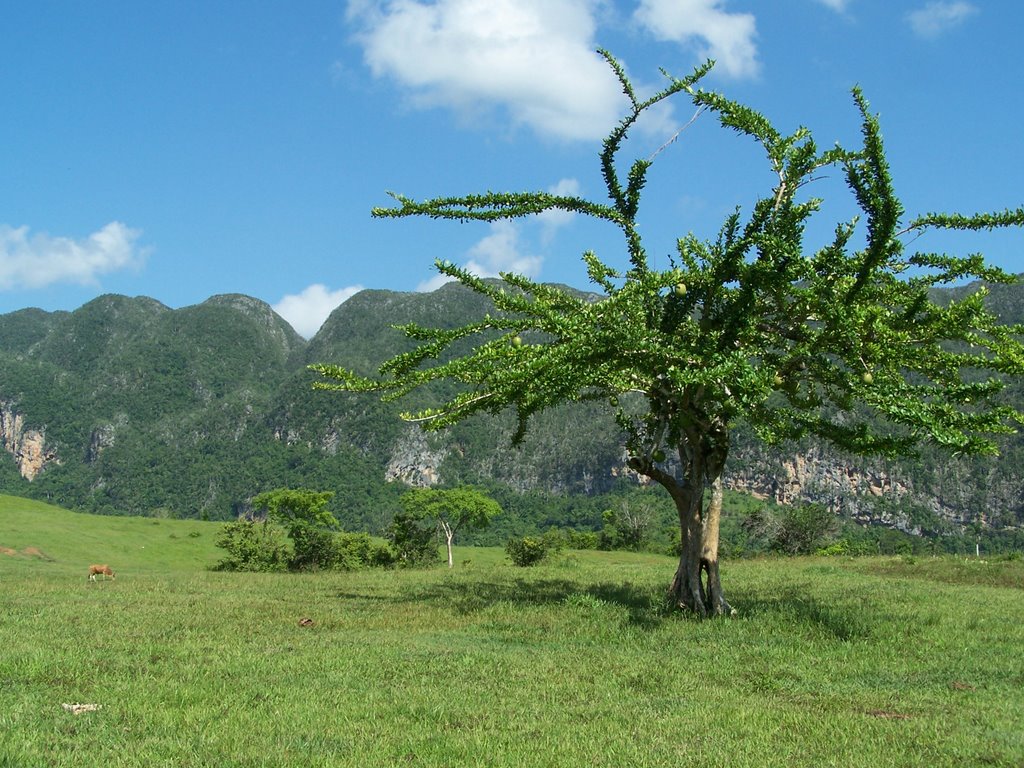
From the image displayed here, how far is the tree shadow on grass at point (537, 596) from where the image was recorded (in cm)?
1500

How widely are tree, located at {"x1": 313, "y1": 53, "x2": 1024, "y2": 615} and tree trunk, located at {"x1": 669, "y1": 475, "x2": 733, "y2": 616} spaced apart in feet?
0.10

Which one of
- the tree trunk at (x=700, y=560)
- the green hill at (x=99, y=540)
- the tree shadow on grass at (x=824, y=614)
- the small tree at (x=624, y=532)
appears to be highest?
the tree trunk at (x=700, y=560)

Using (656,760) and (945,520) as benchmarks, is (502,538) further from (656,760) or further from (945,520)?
(656,760)

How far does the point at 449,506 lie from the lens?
51781 mm

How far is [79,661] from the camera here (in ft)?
31.1

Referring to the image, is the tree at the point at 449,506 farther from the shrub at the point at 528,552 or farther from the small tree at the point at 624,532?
the small tree at the point at 624,532

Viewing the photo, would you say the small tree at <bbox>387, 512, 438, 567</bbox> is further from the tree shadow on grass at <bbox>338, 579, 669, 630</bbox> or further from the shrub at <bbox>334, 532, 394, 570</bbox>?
the tree shadow on grass at <bbox>338, 579, 669, 630</bbox>

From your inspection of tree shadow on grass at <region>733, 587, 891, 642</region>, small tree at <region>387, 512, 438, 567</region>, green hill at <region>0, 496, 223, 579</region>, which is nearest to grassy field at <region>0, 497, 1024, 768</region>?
tree shadow on grass at <region>733, 587, 891, 642</region>

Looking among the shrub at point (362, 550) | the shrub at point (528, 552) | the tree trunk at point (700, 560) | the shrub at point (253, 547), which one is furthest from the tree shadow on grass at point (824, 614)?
the shrub at point (362, 550)

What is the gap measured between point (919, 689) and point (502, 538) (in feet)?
367

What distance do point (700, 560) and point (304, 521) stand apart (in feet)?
120

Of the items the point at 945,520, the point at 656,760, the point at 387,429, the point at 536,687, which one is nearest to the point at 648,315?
the point at 536,687

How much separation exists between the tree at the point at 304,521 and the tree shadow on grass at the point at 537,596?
2605 cm

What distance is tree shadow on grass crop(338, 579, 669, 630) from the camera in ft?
49.2
